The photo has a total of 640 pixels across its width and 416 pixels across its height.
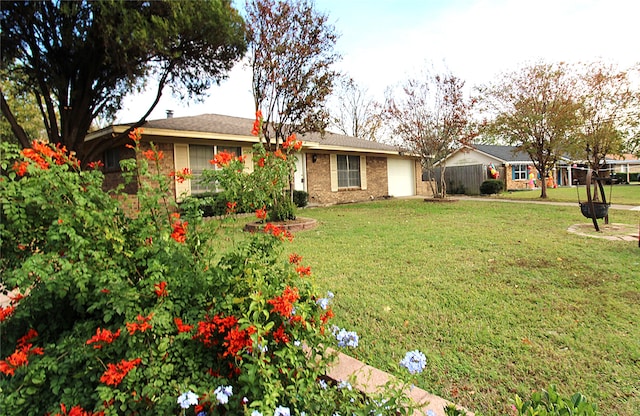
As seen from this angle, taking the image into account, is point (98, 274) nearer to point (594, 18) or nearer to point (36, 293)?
point (36, 293)

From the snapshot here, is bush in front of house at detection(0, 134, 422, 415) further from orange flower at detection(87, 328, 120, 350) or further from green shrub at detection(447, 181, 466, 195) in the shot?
green shrub at detection(447, 181, 466, 195)

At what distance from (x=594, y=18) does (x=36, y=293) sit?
10214mm

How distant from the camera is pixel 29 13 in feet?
26.1

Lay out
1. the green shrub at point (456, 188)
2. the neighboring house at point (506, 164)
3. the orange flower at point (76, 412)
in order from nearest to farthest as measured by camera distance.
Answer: the orange flower at point (76, 412) → the green shrub at point (456, 188) → the neighboring house at point (506, 164)

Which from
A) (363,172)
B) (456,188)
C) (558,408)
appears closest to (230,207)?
(558,408)

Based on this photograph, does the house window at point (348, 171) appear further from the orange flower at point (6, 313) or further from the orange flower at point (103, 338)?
the orange flower at point (103, 338)

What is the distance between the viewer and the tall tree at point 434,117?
43.9 ft

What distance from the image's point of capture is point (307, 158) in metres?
14.5

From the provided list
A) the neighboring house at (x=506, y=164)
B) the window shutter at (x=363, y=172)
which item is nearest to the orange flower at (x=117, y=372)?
the window shutter at (x=363, y=172)

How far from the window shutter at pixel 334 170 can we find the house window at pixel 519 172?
18313 mm

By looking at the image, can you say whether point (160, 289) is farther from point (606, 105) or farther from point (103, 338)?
point (606, 105)

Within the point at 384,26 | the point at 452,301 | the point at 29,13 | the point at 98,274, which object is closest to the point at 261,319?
the point at 98,274

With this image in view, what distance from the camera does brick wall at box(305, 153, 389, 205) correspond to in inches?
575

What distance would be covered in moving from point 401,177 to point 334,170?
5.39m
